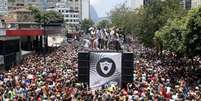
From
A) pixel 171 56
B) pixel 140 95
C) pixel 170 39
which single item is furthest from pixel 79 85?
pixel 171 56

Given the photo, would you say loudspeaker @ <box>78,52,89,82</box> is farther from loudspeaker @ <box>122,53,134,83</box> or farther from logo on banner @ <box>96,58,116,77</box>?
loudspeaker @ <box>122,53,134,83</box>

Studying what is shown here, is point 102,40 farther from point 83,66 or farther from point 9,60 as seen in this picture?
point 9,60

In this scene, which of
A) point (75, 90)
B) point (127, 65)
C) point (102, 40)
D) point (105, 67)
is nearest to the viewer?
point (75, 90)

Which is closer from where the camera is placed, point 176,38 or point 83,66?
point 83,66

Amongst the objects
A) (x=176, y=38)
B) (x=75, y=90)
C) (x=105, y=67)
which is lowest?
(x=75, y=90)

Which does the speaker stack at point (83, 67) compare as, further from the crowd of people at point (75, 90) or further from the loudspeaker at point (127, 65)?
the loudspeaker at point (127, 65)

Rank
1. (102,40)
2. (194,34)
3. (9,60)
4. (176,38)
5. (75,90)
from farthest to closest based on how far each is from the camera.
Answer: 1. (9,60)
2. (176,38)
3. (194,34)
4. (102,40)
5. (75,90)

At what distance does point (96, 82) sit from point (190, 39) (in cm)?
1262

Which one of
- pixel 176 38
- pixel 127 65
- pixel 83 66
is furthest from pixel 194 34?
pixel 83 66

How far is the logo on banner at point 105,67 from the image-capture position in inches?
1304

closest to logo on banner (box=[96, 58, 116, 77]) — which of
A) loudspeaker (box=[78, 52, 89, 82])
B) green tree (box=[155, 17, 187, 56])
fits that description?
loudspeaker (box=[78, 52, 89, 82])

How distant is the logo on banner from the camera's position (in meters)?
33.1

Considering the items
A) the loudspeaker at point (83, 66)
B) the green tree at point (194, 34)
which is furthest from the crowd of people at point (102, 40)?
the green tree at point (194, 34)

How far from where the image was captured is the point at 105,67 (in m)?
33.4
